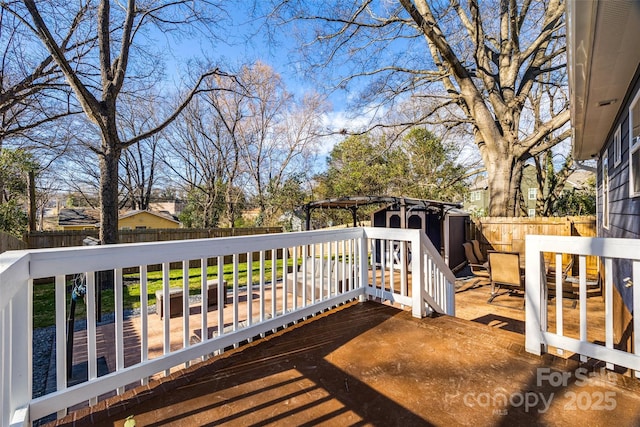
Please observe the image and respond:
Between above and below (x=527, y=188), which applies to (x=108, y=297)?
below

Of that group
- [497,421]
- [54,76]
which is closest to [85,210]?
[54,76]

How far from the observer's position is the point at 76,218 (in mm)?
21078

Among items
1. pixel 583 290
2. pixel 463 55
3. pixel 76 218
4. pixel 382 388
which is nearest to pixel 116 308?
pixel 382 388

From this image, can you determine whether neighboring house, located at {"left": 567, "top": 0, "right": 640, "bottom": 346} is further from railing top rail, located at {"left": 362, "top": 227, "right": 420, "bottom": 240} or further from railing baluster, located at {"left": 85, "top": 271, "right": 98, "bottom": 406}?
railing baluster, located at {"left": 85, "top": 271, "right": 98, "bottom": 406}

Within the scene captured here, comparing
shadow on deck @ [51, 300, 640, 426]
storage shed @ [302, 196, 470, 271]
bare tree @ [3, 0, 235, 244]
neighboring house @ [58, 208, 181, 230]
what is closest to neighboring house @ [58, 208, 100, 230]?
neighboring house @ [58, 208, 181, 230]

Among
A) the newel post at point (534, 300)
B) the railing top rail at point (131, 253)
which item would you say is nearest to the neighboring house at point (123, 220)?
the railing top rail at point (131, 253)

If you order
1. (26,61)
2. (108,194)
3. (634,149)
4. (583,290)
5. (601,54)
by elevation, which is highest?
(26,61)

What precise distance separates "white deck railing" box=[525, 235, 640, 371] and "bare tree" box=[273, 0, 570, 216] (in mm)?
7583

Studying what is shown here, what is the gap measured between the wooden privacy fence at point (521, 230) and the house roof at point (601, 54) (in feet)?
17.9

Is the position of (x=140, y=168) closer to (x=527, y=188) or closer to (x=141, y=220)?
(x=141, y=220)

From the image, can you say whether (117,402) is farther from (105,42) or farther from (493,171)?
(493,171)

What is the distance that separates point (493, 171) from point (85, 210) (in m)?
27.2

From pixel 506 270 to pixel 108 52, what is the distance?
32.2ft

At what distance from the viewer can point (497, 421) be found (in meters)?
1.74
